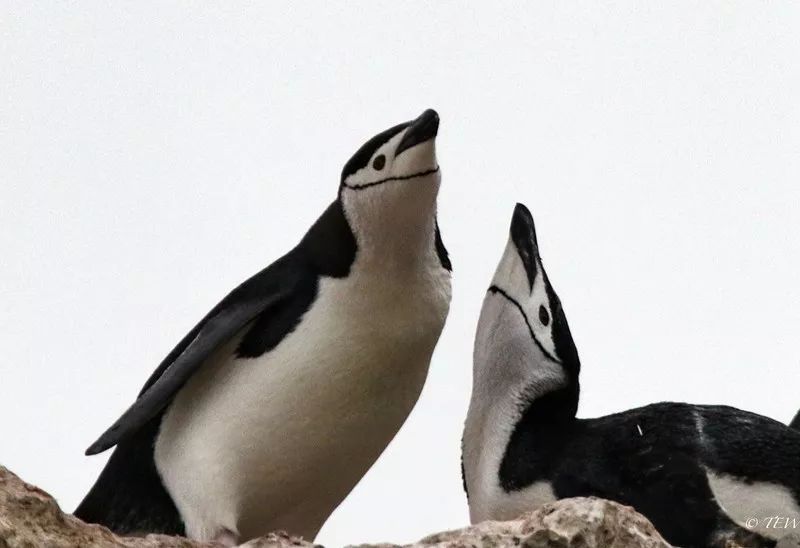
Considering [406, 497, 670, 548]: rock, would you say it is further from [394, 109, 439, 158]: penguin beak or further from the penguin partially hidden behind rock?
[394, 109, 439, 158]: penguin beak

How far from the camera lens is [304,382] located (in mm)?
4211

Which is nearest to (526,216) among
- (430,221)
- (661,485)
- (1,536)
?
(430,221)

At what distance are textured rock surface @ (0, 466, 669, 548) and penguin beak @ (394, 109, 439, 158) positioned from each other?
5.11ft

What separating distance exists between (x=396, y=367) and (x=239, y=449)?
49 cm

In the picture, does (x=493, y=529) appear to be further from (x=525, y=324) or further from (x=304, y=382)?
(x=304, y=382)

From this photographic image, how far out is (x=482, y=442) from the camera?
155 inches

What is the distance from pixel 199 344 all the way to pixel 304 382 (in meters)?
0.32

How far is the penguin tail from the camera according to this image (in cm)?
425

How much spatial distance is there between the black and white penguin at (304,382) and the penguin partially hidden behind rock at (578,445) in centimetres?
29

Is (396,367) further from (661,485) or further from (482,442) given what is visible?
(661,485)
